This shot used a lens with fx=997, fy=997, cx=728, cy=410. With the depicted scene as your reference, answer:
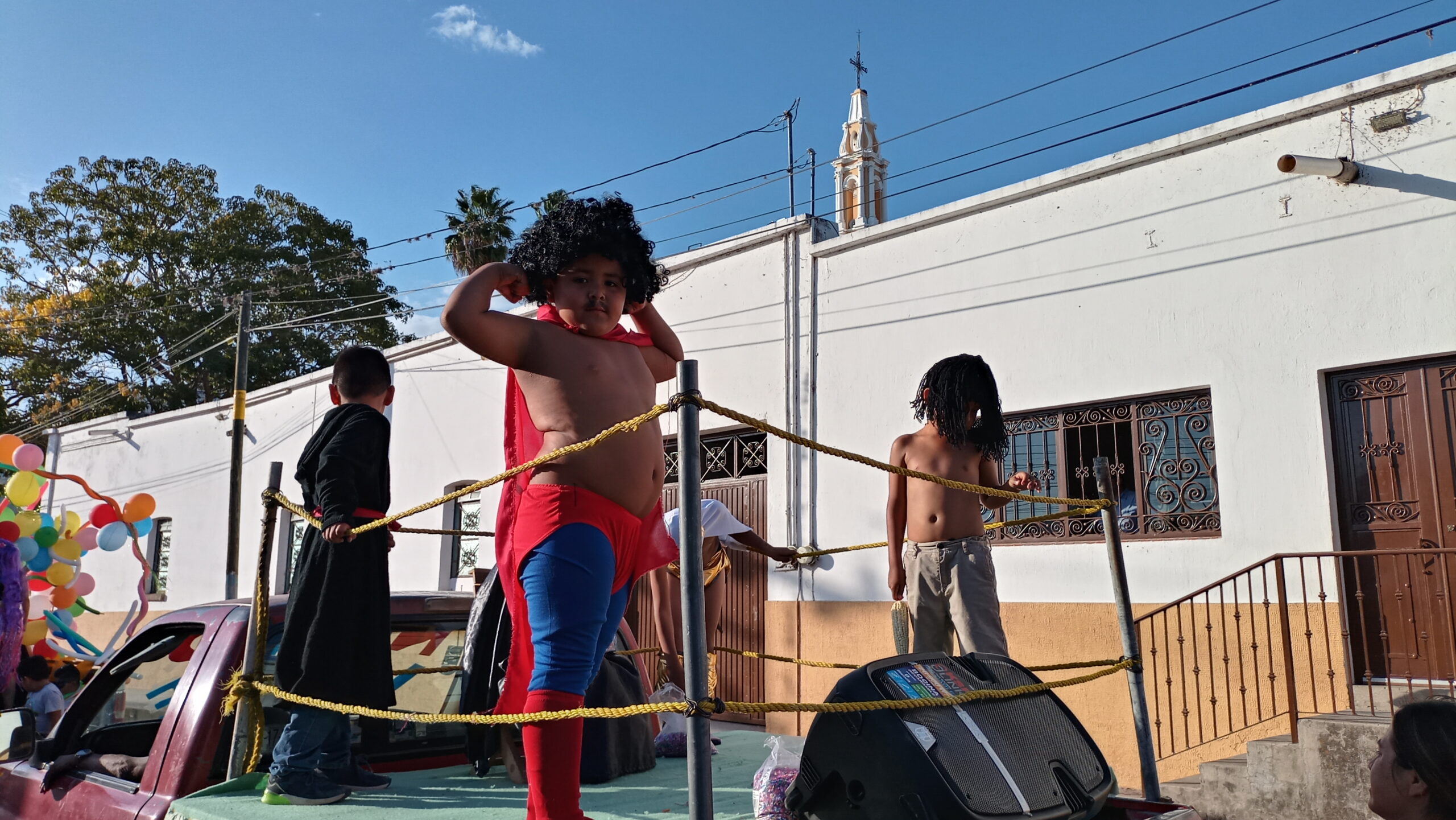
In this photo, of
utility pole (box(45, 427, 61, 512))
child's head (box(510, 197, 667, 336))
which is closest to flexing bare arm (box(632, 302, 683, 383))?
child's head (box(510, 197, 667, 336))

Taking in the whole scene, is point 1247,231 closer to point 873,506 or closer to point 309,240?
point 873,506

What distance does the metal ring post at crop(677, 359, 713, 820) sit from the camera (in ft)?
5.95

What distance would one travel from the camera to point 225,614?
308cm

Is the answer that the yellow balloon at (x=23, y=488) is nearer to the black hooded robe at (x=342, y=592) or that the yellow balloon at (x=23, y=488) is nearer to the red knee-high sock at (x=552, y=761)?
the black hooded robe at (x=342, y=592)

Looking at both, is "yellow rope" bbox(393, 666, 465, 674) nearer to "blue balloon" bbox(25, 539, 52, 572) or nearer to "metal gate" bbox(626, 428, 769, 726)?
"metal gate" bbox(626, 428, 769, 726)

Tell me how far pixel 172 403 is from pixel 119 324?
250 cm

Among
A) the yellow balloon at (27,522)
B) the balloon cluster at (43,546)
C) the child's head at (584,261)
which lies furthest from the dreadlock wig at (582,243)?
the yellow balloon at (27,522)

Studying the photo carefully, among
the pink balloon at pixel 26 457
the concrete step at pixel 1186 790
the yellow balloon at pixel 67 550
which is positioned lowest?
the concrete step at pixel 1186 790

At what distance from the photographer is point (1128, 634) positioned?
2.87m

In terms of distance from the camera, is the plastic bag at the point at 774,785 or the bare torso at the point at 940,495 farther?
the bare torso at the point at 940,495

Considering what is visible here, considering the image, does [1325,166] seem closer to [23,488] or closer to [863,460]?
[863,460]

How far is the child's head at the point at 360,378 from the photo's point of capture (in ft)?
10.9

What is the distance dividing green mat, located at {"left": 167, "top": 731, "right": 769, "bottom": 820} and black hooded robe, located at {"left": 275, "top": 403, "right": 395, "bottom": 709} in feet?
0.95

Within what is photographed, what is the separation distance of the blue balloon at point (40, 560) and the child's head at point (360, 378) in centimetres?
818
